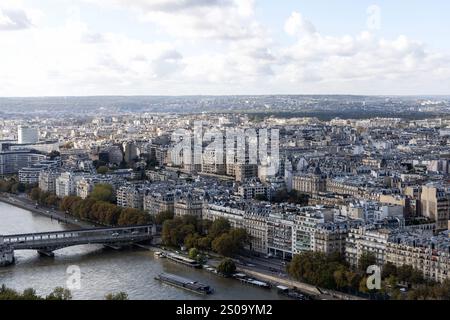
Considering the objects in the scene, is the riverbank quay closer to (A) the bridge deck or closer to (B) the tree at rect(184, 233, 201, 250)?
(B) the tree at rect(184, 233, 201, 250)

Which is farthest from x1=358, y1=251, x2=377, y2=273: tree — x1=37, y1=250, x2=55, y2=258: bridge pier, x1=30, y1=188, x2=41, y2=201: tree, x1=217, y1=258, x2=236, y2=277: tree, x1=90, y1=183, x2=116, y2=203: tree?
x1=30, y1=188, x2=41, y2=201: tree

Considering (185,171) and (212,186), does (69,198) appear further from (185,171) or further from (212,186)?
(185,171)

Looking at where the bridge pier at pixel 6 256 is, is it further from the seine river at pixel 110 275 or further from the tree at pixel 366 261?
the tree at pixel 366 261

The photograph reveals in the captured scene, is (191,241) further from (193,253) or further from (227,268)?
(227,268)

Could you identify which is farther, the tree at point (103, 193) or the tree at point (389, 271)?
the tree at point (103, 193)

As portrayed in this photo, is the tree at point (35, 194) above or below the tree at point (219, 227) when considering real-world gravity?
below

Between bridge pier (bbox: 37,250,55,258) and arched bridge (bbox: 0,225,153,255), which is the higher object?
arched bridge (bbox: 0,225,153,255)

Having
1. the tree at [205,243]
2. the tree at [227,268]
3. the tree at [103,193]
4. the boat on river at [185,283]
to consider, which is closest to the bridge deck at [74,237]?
the tree at [205,243]
